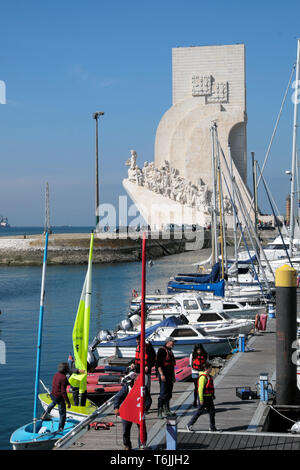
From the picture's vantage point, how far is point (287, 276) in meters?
10.8

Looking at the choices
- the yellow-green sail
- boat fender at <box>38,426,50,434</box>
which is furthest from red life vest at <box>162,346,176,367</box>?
boat fender at <box>38,426,50,434</box>

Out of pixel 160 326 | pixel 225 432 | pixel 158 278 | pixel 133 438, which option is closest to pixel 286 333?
pixel 225 432

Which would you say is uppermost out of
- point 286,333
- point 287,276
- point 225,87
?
point 225,87

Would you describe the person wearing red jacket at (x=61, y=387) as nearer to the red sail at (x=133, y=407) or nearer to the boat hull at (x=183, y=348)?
the red sail at (x=133, y=407)

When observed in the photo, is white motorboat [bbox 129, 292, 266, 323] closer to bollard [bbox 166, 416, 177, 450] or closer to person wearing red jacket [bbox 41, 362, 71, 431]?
person wearing red jacket [bbox 41, 362, 71, 431]

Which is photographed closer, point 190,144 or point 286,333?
point 286,333

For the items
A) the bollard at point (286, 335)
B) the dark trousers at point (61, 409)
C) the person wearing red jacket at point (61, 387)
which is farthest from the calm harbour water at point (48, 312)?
the bollard at point (286, 335)

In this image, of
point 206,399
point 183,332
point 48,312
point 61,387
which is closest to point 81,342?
point 61,387

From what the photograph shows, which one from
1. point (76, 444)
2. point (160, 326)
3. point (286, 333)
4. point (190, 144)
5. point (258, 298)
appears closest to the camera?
point (76, 444)

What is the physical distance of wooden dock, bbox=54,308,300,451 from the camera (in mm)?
8836

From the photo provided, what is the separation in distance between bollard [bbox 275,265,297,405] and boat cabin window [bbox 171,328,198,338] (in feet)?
17.7

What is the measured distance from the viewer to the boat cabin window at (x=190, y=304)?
2028 cm

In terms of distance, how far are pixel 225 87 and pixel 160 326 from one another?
6815 cm

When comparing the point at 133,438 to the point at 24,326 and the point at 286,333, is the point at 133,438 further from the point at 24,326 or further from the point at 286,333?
the point at 24,326
